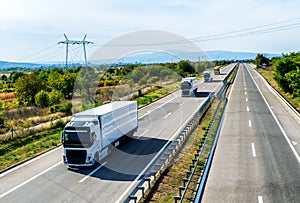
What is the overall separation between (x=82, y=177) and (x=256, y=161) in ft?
30.1

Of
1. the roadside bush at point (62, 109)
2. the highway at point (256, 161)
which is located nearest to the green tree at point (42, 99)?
the roadside bush at point (62, 109)

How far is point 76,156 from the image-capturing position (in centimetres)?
1559

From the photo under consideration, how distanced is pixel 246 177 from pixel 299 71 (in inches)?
901

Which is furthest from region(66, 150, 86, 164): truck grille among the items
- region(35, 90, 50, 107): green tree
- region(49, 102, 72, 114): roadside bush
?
region(35, 90, 50, 107): green tree

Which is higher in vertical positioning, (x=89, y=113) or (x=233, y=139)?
(x=89, y=113)

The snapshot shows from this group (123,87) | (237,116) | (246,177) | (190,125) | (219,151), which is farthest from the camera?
(123,87)

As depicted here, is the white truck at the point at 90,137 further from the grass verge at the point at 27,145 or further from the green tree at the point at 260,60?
the green tree at the point at 260,60

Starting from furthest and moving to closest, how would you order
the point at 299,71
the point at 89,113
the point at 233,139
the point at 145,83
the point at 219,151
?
the point at 145,83 < the point at 299,71 < the point at 233,139 < the point at 219,151 < the point at 89,113

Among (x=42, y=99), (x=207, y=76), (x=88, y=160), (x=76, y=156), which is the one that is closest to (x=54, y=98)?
(x=42, y=99)

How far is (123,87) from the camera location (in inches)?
1960

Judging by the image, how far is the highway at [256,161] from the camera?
40.0 ft

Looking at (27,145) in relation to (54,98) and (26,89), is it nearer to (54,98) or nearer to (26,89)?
(54,98)

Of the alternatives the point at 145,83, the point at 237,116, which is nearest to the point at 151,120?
the point at 237,116

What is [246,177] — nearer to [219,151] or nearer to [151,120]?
[219,151]
